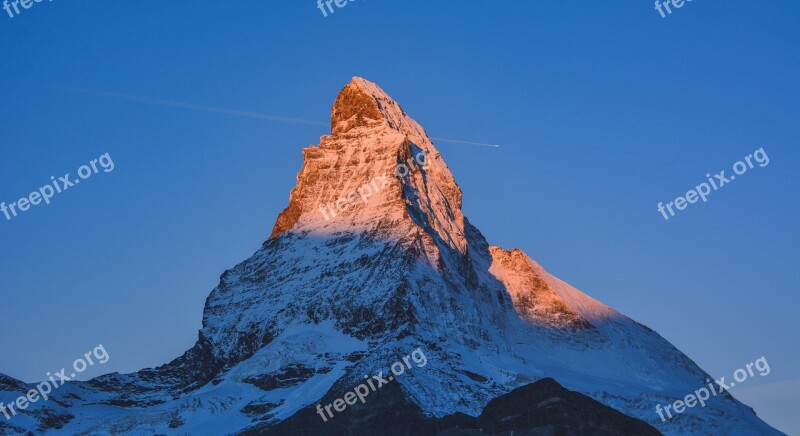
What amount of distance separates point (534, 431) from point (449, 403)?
23477 millimetres

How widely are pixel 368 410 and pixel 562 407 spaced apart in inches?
1141

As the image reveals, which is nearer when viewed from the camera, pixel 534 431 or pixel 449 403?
pixel 534 431

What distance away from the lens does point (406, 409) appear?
195 m

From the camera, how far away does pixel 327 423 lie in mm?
198875

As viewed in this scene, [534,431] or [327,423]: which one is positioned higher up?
[327,423]

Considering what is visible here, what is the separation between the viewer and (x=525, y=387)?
186625mm

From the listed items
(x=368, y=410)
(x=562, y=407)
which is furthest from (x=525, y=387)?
(x=368, y=410)

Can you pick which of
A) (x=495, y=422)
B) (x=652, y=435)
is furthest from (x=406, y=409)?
(x=652, y=435)

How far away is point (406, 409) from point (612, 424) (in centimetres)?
2803

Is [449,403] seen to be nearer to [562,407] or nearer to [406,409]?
[406,409]

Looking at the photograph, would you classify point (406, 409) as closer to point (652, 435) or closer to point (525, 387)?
point (525, 387)

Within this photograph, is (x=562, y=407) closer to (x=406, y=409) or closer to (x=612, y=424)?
(x=612, y=424)

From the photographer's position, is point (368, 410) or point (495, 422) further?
point (368, 410)

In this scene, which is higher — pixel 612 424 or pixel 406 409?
pixel 406 409
